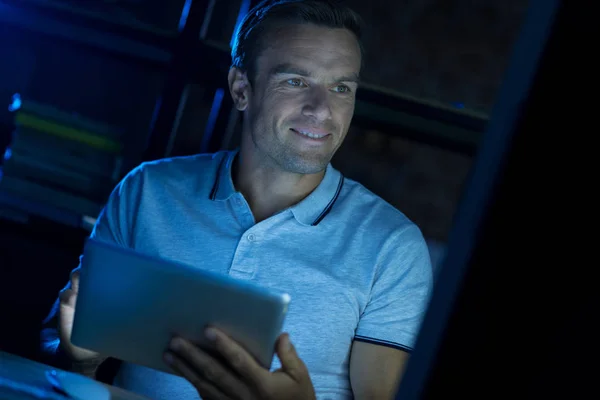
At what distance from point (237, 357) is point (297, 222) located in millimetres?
622

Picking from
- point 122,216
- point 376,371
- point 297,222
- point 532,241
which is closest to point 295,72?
point 297,222

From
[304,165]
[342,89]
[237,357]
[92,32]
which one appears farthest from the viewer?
[92,32]

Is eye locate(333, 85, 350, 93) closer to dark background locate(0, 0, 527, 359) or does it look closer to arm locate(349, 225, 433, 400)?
dark background locate(0, 0, 527, 359)

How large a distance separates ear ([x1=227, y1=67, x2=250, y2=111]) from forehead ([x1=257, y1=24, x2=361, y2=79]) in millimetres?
131

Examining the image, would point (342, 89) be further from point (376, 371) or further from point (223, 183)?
point (376, 371)

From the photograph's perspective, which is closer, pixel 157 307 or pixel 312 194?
pixel 157 307

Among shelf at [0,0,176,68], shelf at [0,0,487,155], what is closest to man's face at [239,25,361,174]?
shelf at [0,0,487,155]

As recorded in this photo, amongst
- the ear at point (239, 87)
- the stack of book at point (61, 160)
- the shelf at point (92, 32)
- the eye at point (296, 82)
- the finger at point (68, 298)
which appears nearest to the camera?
the finger at point (68, 298)

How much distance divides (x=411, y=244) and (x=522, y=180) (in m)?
1.17

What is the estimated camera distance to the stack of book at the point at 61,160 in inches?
76.1

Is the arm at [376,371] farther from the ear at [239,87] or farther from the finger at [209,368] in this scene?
the ear at [239,87]

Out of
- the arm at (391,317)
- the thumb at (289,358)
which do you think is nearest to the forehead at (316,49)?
the arm at (391,317)

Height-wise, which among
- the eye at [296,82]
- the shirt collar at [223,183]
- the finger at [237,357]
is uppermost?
the eye at [296,82]

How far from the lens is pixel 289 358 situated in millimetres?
1061
